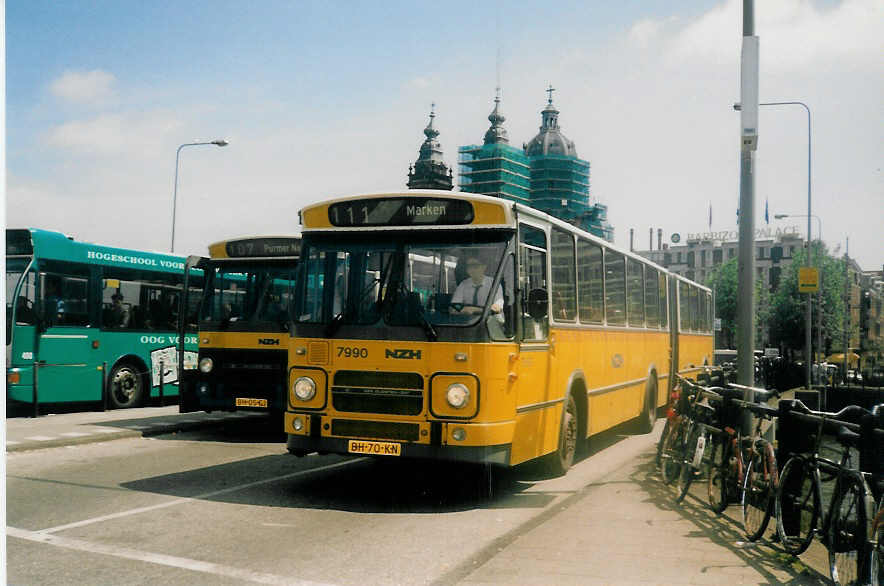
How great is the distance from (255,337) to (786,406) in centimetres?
857

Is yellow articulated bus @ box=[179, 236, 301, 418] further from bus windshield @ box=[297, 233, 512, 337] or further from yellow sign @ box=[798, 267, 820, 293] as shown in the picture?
yellow sign @ box=[798, 267, 820, 293]

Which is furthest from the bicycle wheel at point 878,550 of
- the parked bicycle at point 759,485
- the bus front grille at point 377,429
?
the bus front grille at point 377,429

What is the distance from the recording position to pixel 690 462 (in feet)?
28.7

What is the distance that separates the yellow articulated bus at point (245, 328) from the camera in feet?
44.0

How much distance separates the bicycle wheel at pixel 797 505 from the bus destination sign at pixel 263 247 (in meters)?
8.90

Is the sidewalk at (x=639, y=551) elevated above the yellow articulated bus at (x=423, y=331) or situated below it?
below

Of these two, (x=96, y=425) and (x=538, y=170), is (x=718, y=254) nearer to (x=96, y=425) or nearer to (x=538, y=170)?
(x=538, y=170)

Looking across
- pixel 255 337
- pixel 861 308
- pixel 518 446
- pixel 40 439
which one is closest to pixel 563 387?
pixel 518 446

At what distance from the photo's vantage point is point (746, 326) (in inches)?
418

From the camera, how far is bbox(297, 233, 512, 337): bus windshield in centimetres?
841

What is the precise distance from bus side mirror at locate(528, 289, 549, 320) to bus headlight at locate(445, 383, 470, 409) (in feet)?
3.28

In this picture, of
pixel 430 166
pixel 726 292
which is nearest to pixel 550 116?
pixel 430 166

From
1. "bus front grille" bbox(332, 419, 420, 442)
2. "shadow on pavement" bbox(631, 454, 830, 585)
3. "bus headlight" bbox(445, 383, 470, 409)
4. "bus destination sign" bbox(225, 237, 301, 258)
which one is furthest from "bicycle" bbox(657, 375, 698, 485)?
"bus destination sign" bbox(225, 237, 301, 258)

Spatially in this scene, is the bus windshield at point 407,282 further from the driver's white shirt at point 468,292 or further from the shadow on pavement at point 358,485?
the shadow on pavement at point 358,485
